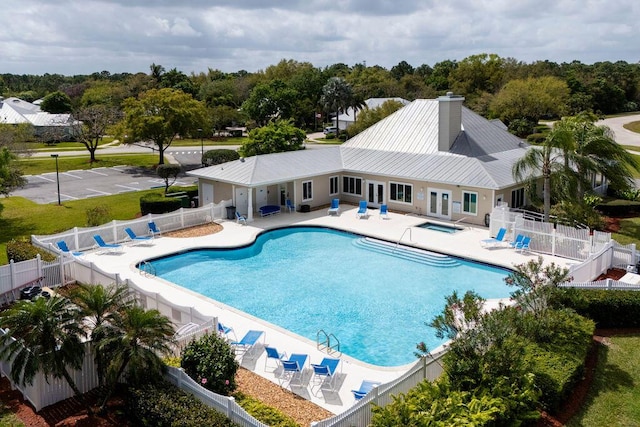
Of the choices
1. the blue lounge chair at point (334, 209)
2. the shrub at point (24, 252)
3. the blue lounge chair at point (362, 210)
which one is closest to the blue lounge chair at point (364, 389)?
the shrub at point (24, 252)

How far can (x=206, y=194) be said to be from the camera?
1307 inches

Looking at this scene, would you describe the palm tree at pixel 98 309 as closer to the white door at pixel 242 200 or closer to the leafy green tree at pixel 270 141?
the white door at pixel 242 200

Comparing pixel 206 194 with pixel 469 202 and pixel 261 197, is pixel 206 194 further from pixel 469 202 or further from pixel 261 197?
pixel 469 202

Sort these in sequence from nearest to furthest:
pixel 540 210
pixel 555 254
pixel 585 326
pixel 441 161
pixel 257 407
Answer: pixel 257 407 < pixel 585 326 < pixel 555 254 < pixel 540 210 < pixel 441 161

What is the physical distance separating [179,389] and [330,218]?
64.4 ft

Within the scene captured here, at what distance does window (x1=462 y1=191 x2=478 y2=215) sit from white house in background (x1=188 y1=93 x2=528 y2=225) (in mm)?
52

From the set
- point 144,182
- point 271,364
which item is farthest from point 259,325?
point 144,182

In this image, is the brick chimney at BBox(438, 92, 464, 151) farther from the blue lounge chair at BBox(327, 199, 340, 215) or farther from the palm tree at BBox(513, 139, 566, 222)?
the blue lounge chair at BBox(327, 199, 340, 215)

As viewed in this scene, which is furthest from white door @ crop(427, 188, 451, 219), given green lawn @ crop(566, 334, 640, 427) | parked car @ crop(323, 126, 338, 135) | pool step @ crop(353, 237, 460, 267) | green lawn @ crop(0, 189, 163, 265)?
parked car @ crop(323, 126, 338, 135)

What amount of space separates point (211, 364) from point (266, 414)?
1.94m

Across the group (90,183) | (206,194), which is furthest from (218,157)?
(206,194)

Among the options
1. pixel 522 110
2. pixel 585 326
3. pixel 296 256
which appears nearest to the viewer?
pixel 585 326

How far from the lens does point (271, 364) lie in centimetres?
1492

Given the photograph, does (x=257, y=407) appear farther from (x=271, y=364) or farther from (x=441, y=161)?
(x=441, y=161)
